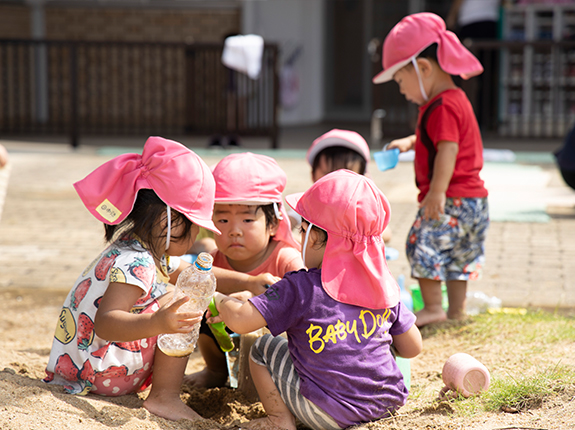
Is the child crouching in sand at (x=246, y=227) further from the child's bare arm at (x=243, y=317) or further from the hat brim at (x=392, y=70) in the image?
the hat brim at (x=392, y=70)

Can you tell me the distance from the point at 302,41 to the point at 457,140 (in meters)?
12.1

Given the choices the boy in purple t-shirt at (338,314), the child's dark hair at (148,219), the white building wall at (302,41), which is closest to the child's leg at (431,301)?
the boy in purple t-shirt at (338,314)

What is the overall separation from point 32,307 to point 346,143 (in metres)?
2.23

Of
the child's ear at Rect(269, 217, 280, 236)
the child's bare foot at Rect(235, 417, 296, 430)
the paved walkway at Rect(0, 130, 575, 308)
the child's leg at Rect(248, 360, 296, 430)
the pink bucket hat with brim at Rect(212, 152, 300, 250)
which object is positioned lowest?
the paved walkway at Rect(0, 130, 575, 308)

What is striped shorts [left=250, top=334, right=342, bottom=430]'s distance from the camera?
2.57m

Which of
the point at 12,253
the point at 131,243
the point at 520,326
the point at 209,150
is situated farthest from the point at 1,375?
the point at 209,150

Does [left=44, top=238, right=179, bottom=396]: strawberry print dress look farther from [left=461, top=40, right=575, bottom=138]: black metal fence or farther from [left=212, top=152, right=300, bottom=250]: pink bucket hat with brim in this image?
[left=461, top=40, right=575, bottom=138]: black metal fence

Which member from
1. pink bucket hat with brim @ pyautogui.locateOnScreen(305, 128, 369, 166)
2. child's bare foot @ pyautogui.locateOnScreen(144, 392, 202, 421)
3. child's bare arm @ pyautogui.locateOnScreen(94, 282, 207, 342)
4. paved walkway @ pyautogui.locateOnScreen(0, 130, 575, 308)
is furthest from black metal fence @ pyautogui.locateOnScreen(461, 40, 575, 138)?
child's bare arm @ pyautogui.locateOnScreen(94, 282, 207, 342)

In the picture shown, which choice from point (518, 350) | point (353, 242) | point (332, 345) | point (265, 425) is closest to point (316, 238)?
point (353, 242)

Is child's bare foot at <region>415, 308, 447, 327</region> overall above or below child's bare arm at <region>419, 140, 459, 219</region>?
below

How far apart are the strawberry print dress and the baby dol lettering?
643 millimetres

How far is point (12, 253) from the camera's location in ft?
18.8

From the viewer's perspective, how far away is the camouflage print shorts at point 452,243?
12.9ft

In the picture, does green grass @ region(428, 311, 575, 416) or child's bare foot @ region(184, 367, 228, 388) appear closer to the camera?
green grass @ region(428, 311, 575, 416)
